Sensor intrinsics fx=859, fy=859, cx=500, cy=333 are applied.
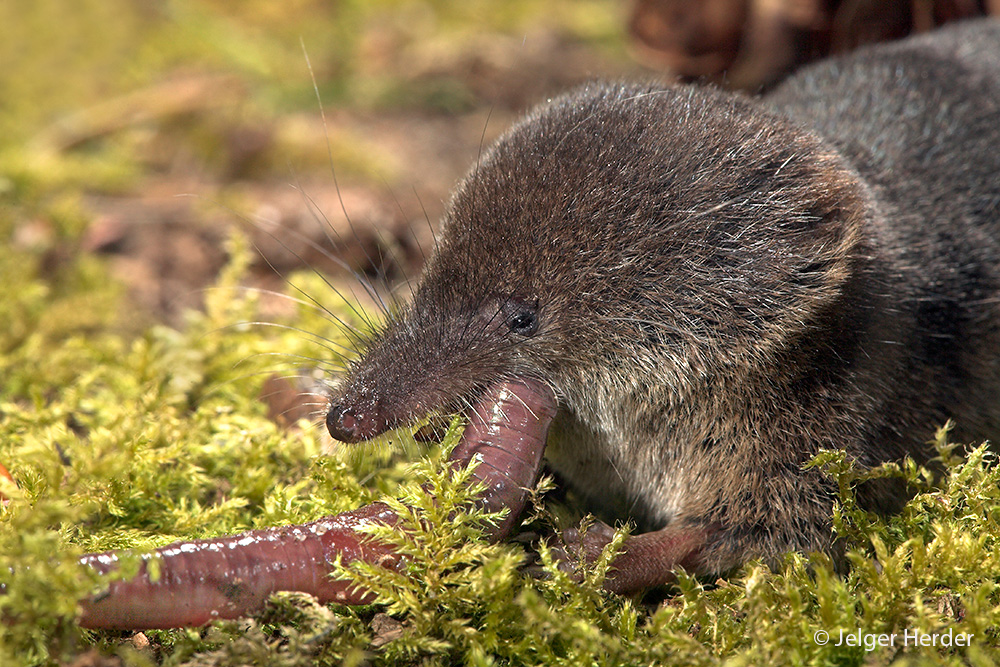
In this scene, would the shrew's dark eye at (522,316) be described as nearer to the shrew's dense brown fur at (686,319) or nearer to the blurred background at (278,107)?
the shrew's dense brown fur at (686,319)

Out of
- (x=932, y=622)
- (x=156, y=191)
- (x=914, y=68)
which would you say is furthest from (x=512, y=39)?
(x=932, y=622)

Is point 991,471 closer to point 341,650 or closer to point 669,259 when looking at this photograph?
point 669,259

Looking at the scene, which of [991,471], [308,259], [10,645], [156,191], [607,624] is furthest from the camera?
[156,191]

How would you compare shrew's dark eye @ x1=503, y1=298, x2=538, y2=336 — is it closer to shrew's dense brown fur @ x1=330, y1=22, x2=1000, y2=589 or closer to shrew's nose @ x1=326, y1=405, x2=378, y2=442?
shrew's dense brown fur @ x1=330, y1=22, x2=1000, y2=589

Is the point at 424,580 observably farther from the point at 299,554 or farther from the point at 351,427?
the point at 351,427

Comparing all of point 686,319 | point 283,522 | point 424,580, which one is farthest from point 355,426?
point 686,319

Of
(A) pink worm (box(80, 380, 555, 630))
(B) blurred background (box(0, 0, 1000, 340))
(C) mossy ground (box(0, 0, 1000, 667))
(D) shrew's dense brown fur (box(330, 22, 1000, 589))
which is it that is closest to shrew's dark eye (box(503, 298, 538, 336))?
(D) shrew's dense brown fur (box(330, 22, 1000, 589))
